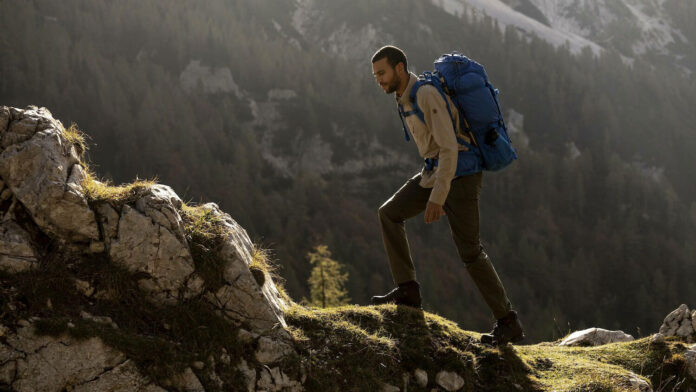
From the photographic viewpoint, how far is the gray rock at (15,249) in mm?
4961

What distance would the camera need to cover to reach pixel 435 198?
5.94 m

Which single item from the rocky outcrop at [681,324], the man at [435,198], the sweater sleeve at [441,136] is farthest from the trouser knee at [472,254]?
the rocky outcrop at [681,324]

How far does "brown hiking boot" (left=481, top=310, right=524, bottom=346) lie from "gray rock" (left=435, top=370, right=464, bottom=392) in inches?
31.0

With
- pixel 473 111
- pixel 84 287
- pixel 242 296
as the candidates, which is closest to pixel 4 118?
pixel 84 287

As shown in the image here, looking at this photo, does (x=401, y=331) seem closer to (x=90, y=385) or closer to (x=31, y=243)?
(x=90, y=385)

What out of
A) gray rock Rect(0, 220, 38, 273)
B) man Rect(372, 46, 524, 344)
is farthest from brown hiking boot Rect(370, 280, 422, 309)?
gray rock Rect(0, 220, 38, 273)

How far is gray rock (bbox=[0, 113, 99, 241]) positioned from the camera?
5.33m

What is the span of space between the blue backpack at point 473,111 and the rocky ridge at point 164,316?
77.1 inches

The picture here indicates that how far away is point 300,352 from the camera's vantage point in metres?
5.66

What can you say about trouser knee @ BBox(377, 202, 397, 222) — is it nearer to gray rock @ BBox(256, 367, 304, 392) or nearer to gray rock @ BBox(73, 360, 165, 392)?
gray rock @ BBox(256, 367, 304, 392)

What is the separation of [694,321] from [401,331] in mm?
4122

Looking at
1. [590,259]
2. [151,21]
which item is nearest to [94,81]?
[151,21]

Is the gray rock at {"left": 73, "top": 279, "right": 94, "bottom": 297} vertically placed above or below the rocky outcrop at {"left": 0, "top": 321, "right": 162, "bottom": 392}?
above

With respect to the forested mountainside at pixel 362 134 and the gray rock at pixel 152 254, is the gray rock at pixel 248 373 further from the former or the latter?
the forested mountainside at pixel 362 134
